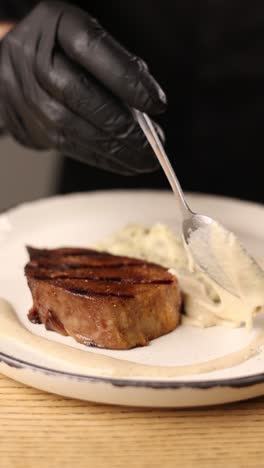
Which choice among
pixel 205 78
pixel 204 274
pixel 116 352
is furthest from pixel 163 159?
pixel 205 78

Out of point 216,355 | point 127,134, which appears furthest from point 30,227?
point 216,355

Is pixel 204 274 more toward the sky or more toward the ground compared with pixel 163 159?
more toward the ground

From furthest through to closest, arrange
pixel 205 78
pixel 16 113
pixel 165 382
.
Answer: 1. pixel 205 78
2. pixel 16 113
3. pixel 165 382

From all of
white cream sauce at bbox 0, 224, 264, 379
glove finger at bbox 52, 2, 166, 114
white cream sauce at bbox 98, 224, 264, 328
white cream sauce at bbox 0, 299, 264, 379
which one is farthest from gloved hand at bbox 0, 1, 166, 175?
white cream sauce at bbox 0, 299, 264, 379

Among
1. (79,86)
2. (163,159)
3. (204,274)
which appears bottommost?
(204,274)

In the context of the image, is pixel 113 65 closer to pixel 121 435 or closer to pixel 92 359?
pixel 92 359

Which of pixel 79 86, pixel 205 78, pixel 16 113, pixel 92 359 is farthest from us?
pixel 205 78
